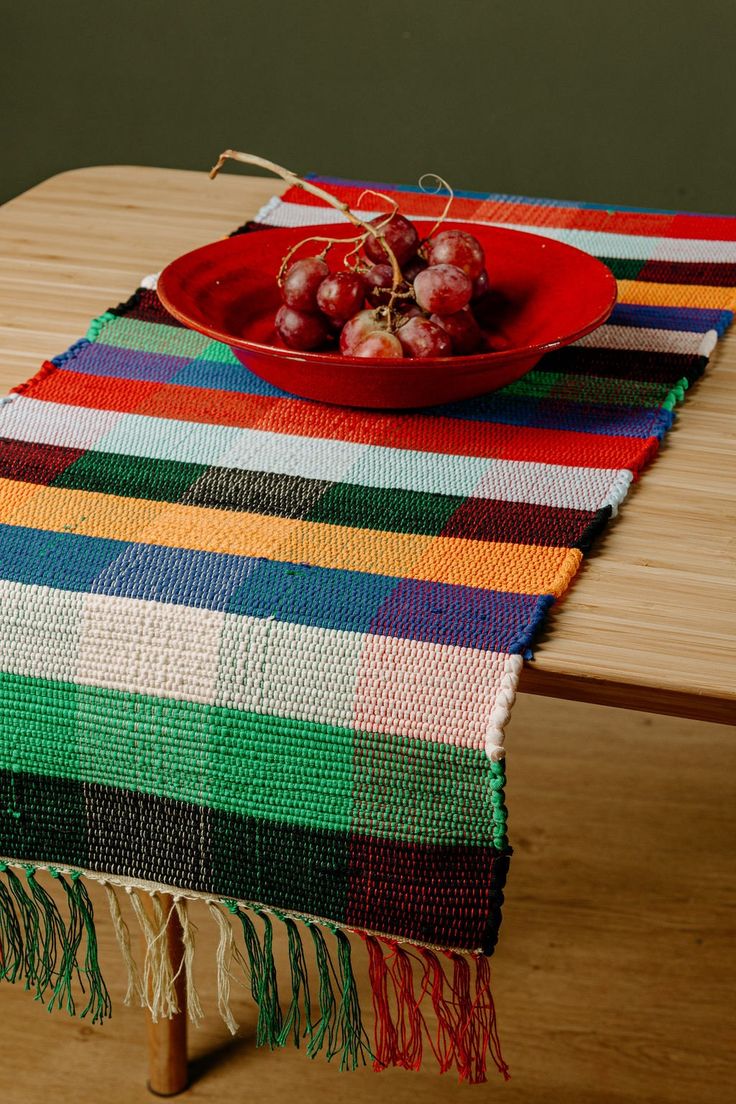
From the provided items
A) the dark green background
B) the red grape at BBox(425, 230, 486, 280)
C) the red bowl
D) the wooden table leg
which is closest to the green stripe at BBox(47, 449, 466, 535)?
the red bowl

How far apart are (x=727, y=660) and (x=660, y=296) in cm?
60

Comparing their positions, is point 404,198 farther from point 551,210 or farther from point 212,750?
point 212,750

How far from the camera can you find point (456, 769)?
2.48 ft

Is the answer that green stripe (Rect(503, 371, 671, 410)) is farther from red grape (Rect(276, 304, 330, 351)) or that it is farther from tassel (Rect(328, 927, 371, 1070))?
tassel (Rect(328, 927, 371, 1070))

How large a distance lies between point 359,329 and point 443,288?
0.23ft

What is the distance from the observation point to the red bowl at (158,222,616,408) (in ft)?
3.24

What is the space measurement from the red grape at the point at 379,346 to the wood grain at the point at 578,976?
784 mm

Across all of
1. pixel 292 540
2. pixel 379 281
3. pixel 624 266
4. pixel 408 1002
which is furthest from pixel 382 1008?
pixel 624 266

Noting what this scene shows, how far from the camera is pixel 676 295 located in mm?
1272

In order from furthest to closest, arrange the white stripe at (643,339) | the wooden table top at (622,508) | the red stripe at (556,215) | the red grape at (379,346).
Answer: the red stripe at (556,215) → the white stripe at (643,339) → the red grape at (379,346) → the wooden table top at (622,508)

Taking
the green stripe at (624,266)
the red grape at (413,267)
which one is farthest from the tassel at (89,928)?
the green stripe at (624,266)

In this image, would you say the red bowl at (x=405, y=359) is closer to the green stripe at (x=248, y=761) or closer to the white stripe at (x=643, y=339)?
the white stripe at (x=643, y=339)

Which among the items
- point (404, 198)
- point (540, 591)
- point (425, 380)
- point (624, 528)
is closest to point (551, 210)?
point (404, 198)

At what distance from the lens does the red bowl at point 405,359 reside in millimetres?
987
